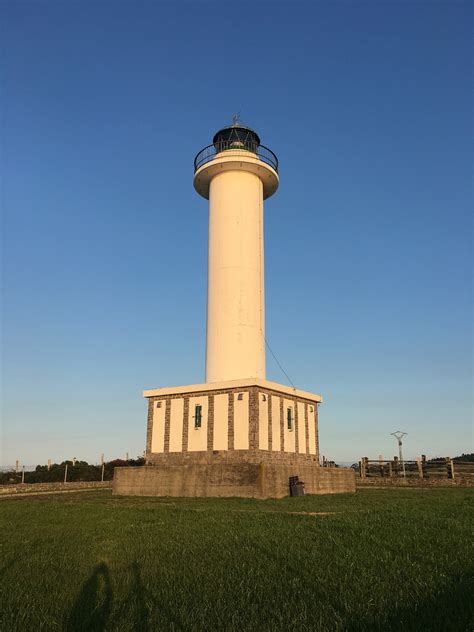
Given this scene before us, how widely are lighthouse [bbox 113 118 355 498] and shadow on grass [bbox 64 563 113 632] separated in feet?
51.1

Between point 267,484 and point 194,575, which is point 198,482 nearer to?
point 267,484

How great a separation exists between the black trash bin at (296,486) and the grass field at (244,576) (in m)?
11.5

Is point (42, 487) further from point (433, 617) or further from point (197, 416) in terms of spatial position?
point (433, 617)

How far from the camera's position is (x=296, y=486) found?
22578 millimetres

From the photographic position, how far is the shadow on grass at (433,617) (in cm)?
453

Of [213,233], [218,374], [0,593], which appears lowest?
[0,593]

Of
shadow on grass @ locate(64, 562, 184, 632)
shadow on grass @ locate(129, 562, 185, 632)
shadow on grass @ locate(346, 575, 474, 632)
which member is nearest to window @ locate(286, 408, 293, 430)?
shadow on grass @ locate(64, 562, 184, 632)

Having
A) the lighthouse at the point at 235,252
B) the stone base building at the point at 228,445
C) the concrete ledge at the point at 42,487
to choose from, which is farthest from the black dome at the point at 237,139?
the concrete ledge at the point at 42,487

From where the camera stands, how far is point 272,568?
22.5 feet

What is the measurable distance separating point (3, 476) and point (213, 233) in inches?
1014

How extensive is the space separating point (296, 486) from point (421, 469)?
703 inches

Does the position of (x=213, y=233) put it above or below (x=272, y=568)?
above

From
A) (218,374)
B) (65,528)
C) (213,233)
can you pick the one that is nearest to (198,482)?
(218,374)

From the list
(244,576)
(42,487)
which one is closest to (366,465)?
(42,487)
